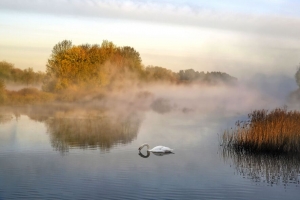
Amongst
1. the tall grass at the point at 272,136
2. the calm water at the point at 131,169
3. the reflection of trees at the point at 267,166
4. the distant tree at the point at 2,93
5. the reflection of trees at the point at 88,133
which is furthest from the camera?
the distant tree at the point at 2,93

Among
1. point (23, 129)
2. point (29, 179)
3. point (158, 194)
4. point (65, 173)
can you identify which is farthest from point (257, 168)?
point (23, 129)

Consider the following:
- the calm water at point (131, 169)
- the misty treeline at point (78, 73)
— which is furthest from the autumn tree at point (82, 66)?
the calm water at point (131, 169)

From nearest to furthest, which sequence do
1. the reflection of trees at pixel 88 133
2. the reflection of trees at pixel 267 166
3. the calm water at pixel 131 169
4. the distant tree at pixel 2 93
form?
the calm water at pixel 131 169, the reflection of trees at pixel 267 166, the reflection of trees at pixel 88 133, the distant tree at pixel 2 93

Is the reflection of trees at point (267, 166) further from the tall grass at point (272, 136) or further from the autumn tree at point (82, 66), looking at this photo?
the autumn tree at point (82, 66)

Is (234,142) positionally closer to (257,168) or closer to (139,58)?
(257,168)

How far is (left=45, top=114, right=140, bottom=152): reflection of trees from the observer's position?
73.1ft

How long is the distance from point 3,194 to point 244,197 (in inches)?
242

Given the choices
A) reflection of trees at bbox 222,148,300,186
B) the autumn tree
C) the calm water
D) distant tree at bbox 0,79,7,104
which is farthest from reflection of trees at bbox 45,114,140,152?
the autumn tree

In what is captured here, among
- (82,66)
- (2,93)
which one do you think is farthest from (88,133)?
(82,66)

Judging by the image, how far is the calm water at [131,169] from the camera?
46.1ft

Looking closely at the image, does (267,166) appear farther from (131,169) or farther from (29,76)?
(29,76)

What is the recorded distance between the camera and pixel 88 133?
26.3 meters

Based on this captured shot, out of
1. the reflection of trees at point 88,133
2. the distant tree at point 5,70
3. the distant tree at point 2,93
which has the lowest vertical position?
the reflection of trees at point 88,133

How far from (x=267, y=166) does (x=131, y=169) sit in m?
4.51
